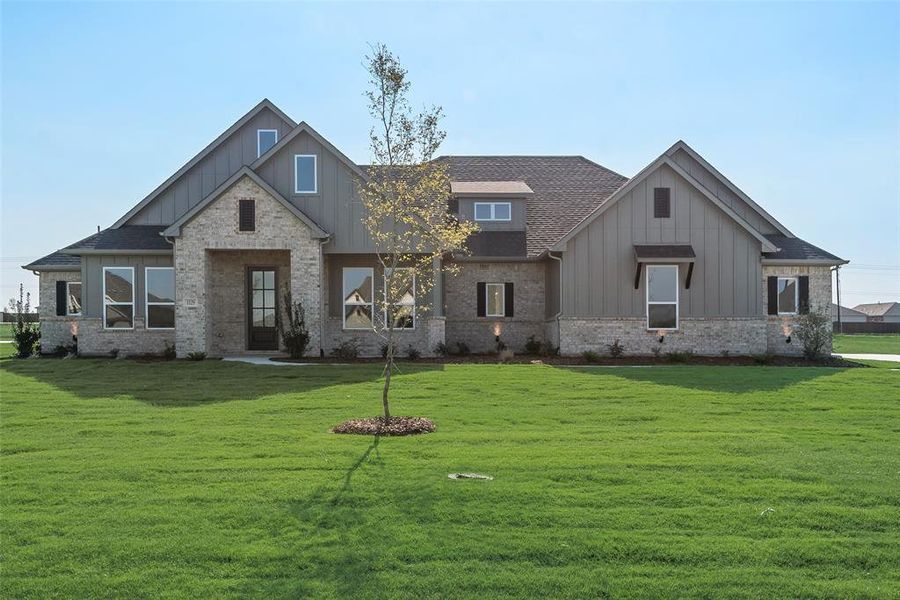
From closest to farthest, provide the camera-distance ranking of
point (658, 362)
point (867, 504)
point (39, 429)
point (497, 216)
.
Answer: point (867, 504)
point (39, 429)
point (658, 362)
point (497, 216)

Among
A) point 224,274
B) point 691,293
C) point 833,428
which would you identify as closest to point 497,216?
point 691,293

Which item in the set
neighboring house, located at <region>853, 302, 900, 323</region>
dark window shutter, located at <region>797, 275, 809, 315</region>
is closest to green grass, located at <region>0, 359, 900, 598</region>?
dark window shutter, located at <region>797, 275, 809, 315</region>

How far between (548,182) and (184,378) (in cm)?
1735

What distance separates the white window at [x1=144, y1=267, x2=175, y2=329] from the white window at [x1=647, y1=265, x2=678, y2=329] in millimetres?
15044

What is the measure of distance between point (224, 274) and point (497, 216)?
9.74 m

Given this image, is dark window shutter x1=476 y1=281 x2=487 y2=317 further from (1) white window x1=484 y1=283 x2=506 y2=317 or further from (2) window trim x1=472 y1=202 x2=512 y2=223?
(2) window trim x1=472 y1=202 x2=512 y2=223

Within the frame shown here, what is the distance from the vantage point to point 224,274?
2208 cm

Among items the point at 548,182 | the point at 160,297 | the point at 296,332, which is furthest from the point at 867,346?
the point at 160,297

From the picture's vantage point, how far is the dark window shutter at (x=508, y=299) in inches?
950

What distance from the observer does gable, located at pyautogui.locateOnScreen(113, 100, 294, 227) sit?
23.3 meters

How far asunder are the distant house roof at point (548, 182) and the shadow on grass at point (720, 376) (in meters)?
7.31

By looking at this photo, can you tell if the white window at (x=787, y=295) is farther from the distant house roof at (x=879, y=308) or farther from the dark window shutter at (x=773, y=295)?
the distant house roof at (x=879, y=308)

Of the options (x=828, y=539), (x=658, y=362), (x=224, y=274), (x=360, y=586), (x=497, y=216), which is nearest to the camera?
(x=360, y=586)

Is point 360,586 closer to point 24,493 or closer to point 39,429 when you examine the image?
point 24,493
